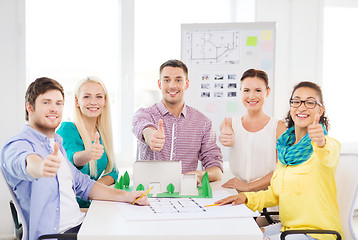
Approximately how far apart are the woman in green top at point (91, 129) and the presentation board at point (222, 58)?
1235 mm

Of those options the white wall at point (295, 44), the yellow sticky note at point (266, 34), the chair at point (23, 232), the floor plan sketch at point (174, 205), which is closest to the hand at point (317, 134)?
the floor plan sketch at point (174, 205)

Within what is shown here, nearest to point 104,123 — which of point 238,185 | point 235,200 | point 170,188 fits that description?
point 170,188

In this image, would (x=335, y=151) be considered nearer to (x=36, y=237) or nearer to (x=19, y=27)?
(x=36, y=237)

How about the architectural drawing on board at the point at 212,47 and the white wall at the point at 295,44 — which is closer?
the architectural drawing on board at the point at 212,47

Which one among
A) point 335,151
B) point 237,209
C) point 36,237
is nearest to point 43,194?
point 36,237

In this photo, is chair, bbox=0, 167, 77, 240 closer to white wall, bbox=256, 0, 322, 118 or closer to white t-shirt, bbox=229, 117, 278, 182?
white t-shirt, bbox=229, 117, 278, 182

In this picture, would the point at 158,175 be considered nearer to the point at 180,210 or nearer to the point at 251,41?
the point at 180,210

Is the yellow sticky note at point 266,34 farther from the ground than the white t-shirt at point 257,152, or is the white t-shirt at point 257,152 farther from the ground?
the yellow sticky note at point 266,34

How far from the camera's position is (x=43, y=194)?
1661 mm

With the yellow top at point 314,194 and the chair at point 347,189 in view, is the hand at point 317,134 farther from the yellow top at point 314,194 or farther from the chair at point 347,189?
the chair at point 347,189

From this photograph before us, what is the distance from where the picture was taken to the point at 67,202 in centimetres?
176

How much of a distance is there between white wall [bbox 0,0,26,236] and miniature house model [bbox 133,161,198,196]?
198 cm

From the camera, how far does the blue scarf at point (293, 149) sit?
187 centimetres

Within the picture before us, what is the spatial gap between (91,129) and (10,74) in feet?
4.90
